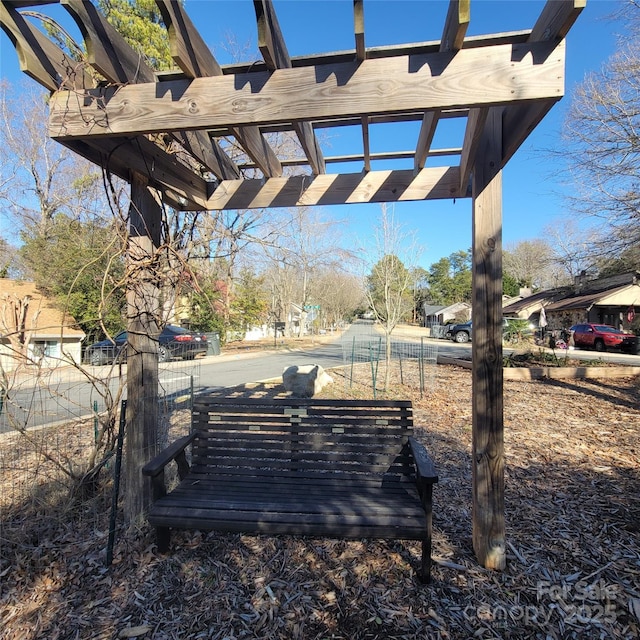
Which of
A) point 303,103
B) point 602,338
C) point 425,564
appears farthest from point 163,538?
point 602,338

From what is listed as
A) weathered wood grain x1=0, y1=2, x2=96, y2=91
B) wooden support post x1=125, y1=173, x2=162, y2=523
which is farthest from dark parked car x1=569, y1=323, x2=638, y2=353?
weathered wood grain x1=0, y1=2, x2=96, y2=91

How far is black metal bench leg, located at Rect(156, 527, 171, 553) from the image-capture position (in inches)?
89.3

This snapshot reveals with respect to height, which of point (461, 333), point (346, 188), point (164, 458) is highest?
point (346, 188)

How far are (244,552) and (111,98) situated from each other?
9.46 ft

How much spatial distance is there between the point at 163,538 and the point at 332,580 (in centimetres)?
112

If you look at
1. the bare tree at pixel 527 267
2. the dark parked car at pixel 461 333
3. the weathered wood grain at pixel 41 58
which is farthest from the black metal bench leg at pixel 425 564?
the bare tree at pixel 527 267

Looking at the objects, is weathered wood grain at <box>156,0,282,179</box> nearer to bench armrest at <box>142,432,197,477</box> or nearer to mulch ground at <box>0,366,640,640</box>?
bench armrest at <box>142,432,197,477</box>

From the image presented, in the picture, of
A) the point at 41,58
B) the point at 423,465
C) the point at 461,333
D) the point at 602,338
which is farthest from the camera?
the point at 461,333

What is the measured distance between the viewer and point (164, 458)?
238 cm

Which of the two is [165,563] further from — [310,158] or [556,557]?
[310,158]

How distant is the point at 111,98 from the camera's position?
191cm

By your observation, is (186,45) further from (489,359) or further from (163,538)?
(163,538)

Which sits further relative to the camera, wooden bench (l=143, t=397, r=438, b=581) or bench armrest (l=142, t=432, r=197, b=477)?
bench armrest (l=142, t=432, r=197, b=477)

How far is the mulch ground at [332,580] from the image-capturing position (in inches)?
71.4
